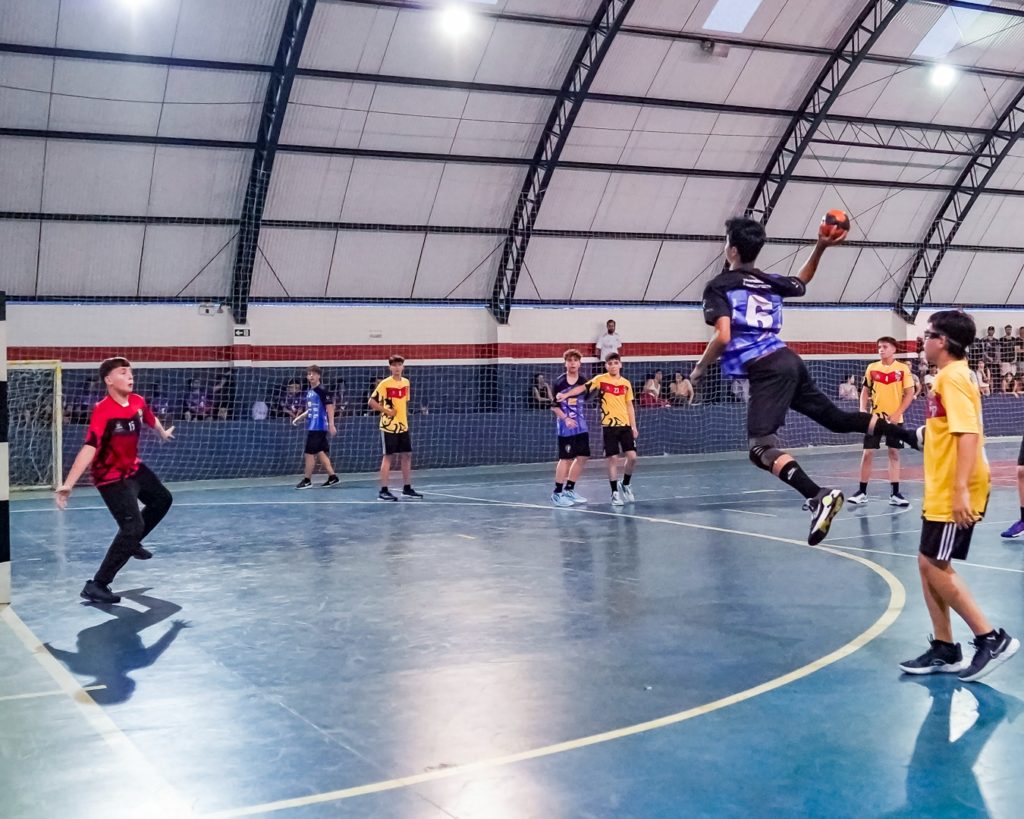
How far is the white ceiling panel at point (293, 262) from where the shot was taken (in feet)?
82.6

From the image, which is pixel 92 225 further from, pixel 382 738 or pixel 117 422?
pixel 382 738

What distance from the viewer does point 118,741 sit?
5023 mm

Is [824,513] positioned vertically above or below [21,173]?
below

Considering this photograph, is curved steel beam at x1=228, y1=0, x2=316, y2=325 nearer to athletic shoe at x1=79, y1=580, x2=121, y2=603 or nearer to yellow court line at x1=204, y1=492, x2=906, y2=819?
athletic shoe at x1=79, y1=580, x2=121, y2=603

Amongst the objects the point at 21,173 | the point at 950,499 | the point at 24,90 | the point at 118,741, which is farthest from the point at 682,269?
the point at 118,741

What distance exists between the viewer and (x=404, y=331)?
27.4 m

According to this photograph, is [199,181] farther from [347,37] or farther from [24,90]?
[347,37]

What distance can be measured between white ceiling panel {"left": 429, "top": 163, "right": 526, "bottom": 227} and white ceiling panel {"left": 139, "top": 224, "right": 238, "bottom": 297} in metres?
5.19

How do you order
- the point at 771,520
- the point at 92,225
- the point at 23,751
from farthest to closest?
the point at 92,225 < the point at 771,520 < the point at 23,751

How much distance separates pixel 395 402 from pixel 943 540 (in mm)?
11436

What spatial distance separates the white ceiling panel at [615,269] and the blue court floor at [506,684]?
17.8 metres

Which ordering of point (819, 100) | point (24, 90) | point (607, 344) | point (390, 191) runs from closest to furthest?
point (24, 90), point (390, 191), point (819, 100), point (607, 344)

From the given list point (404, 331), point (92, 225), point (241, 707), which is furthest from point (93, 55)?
point (241, 707)

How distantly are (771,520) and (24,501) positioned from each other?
1219cm
